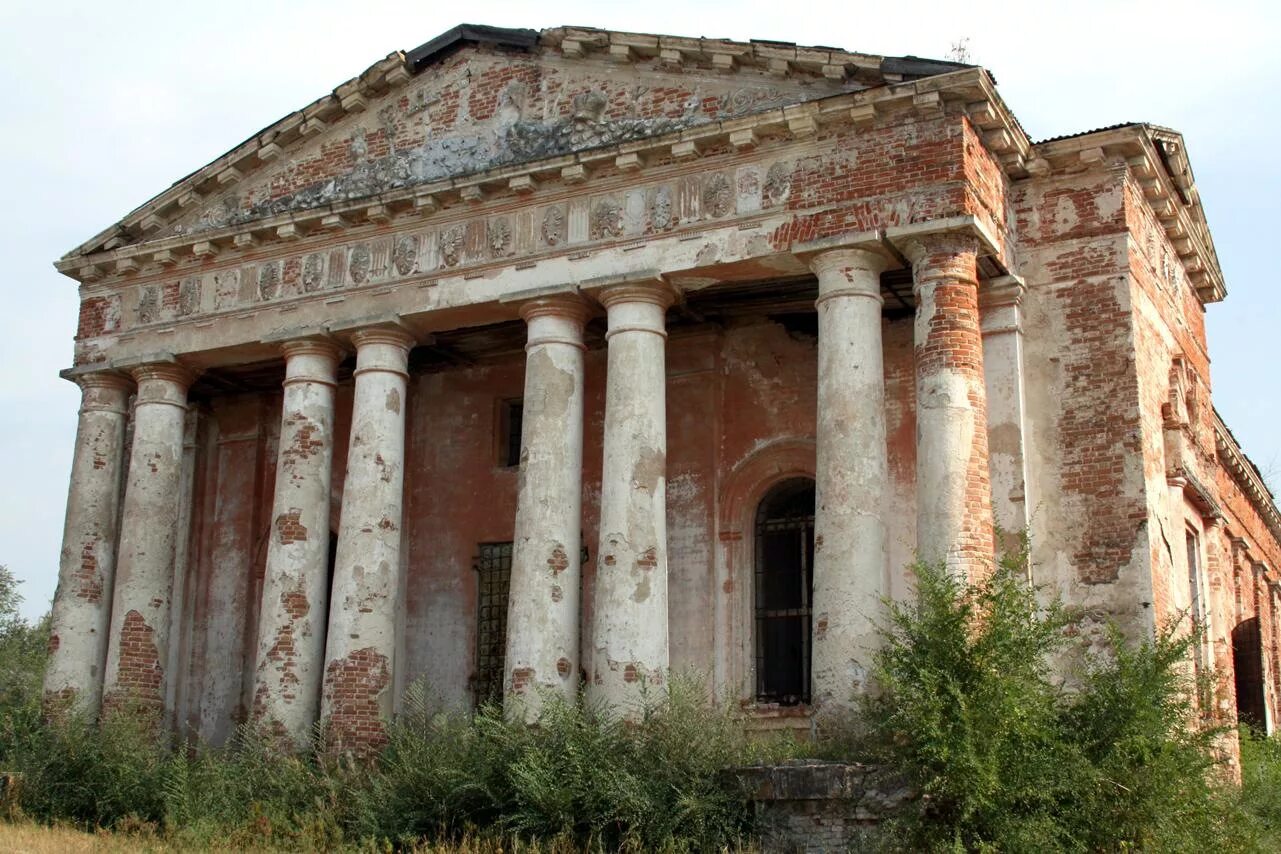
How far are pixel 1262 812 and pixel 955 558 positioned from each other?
472 cm

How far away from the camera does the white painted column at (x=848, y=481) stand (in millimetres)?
12758

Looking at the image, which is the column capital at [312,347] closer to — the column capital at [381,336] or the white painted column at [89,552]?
the column capital at [381,336]

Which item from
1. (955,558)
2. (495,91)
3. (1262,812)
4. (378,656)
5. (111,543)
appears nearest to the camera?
(955,558)

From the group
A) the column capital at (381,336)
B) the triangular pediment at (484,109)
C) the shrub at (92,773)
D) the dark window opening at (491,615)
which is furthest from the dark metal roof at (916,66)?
the shrub at (92,773)

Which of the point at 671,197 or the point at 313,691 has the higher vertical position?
the point at 671,197

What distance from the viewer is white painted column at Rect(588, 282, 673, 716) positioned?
1377 centimetres

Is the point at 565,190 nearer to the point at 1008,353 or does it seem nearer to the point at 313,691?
the point at 1008,353

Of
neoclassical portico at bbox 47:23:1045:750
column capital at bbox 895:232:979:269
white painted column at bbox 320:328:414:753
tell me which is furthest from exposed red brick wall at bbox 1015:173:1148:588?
white painted column at bbox 320:328:414:753

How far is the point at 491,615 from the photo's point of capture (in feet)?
60.6

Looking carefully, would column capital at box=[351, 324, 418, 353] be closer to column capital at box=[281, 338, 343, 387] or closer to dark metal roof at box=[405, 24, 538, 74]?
column capital at box=[281, 338, 343, 387]

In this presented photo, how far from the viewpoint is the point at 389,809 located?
12844 mm

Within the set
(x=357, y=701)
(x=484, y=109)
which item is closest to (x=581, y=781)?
(x=357, y=701)

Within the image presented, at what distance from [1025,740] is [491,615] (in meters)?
9.30

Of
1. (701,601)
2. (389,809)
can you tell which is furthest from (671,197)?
(389,809)
